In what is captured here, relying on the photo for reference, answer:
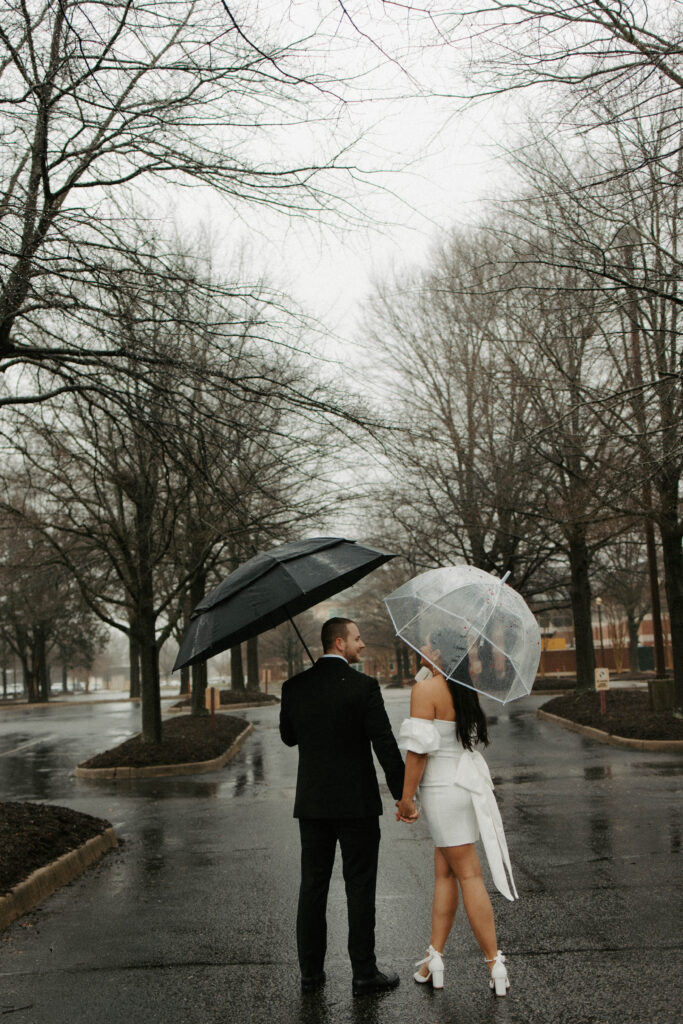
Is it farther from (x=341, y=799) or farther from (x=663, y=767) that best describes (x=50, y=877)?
(x=663, y=767)

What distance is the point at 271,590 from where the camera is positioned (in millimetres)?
5203

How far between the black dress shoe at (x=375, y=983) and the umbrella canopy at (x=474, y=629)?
57.9 inches

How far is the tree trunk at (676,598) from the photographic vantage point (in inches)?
717

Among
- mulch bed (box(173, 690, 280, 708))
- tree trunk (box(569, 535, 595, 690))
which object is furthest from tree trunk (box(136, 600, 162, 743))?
mulch bed (box(173, 690, 280, 708))

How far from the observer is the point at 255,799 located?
42.2 ft

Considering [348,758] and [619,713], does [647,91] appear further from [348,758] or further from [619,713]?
[619,713]

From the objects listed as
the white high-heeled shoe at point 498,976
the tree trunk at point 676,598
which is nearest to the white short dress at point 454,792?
the white high-heeled shoe at point 498,976

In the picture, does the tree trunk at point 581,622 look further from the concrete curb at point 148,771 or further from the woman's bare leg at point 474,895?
the woman's bare leg at point 474,895

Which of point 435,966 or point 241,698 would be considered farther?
point 241,698

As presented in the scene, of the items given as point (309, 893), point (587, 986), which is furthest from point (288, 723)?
point (587, 986)

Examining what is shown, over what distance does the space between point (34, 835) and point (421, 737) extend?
4971 mm

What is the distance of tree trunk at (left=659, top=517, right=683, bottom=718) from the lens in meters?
18.2

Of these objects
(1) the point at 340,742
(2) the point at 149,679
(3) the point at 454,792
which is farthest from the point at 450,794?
(2) the point at 149,679

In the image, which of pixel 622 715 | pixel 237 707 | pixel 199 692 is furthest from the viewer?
pixel 237 707
